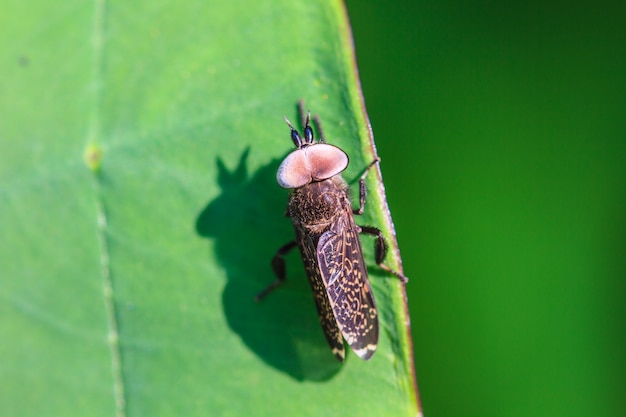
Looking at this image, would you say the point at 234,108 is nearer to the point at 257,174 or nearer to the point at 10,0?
the point at 257,174

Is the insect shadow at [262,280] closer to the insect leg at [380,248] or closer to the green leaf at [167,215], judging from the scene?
the green leaf at [167,215]

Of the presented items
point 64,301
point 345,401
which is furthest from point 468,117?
point 64,301

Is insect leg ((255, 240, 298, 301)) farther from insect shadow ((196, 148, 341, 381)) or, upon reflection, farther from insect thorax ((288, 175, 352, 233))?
insect thorax ((288, 175, 352, 233))

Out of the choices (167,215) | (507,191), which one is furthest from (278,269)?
(507,191)

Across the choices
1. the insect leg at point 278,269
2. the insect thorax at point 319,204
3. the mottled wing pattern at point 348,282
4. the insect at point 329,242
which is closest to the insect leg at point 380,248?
A: the insect at point 329,242

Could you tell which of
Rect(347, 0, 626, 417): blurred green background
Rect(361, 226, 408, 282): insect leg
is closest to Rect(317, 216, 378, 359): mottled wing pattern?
Rect(361, 226, 408, 282): insect leg

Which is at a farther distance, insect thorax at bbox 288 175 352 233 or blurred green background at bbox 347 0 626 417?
blurred green background at bbox 347 0 626 417

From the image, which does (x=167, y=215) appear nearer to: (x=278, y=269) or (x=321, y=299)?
(x=278, y=269)
